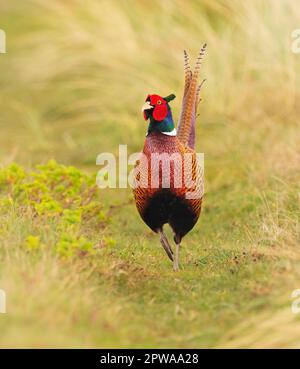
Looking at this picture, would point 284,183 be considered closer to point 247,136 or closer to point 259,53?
point 247,136

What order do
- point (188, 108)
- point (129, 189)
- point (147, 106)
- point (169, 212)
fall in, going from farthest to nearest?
point (129, 189) → point (188, 108) → point (169, 212) → point (147, 106)

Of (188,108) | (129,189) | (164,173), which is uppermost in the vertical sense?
(129,189)

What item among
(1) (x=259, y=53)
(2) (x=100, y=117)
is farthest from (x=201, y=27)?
(2) (x=100, y=117)

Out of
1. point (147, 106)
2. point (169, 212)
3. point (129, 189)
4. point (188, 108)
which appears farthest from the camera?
point (129, 189)

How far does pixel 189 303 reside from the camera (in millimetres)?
4746

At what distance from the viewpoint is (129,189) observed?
774cm

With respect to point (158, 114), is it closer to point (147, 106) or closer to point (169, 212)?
point (147, 106)

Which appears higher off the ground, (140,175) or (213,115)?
(213,115)

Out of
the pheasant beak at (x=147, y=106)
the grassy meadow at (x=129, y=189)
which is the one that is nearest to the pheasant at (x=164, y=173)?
the pheasant beak at (x=147, y=106)

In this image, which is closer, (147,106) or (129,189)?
(147,106)

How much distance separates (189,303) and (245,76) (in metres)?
4.29

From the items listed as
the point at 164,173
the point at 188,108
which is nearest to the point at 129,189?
the point at 188,108

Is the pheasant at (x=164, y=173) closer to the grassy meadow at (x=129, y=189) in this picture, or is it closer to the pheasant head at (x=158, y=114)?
the pheasant head at (x=158, y=114)

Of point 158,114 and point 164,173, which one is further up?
point 158,114
